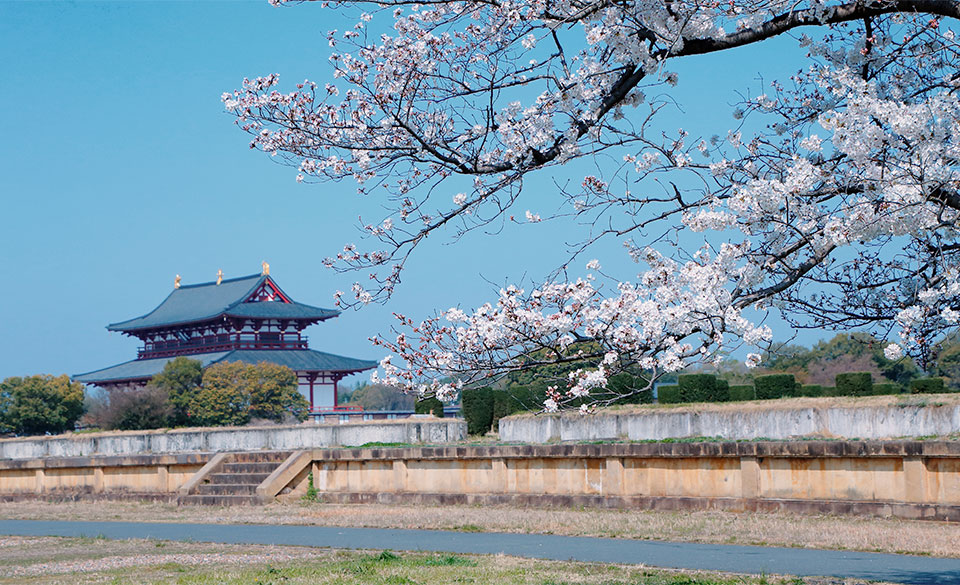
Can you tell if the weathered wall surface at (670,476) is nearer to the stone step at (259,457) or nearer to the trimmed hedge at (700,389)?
the stone step at (259,457)

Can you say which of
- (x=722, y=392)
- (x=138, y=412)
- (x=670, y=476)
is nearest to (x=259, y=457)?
(x=670, y=476)

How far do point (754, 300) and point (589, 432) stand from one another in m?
16.3

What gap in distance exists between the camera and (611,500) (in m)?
15.5

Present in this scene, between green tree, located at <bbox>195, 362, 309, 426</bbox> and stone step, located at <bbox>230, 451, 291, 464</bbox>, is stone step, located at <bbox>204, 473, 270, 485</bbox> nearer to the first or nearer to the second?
stone step, located at <bbox>230, 451, 291, 464</bbox>

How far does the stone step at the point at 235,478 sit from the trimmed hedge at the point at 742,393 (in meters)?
14.7

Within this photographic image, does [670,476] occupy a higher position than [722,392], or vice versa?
[722,392]

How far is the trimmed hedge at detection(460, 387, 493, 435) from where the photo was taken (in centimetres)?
Answer: 2691

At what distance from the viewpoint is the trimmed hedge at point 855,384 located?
84.5ft

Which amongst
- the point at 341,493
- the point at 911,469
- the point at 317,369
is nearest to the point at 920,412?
the point at 911,469

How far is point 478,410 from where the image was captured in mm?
27109

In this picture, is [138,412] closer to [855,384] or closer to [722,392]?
[722,392]

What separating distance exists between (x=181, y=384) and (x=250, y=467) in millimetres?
31740

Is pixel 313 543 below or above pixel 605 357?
below

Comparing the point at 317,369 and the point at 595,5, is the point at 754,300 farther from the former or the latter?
the point at 317,369
